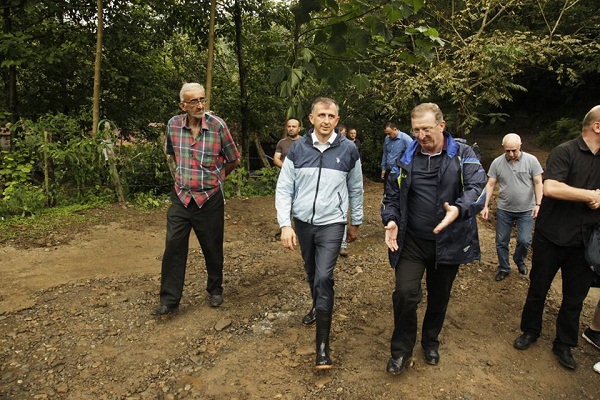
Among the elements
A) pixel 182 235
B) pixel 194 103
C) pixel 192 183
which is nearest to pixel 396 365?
pixel 182 235

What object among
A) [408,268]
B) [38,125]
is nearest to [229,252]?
[408,268]

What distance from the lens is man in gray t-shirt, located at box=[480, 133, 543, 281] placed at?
4898 mm

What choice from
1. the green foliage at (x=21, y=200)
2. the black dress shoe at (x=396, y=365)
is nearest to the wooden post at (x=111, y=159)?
the green foliage at (x=21, y=200)

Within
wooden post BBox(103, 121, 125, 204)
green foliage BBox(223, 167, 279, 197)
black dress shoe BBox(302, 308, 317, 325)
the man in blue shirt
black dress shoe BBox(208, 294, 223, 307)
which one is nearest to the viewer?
black dress shoe BBox(302, 308, 317, 325)

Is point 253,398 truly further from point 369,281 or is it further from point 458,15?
point 458,15

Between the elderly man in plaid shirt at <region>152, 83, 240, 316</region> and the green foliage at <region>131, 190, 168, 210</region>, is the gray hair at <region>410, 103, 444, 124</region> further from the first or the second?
the green foliage at <region>131, 190, 168, 210</region>

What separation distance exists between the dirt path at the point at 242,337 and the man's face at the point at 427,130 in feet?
5.47

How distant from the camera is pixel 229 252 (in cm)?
576

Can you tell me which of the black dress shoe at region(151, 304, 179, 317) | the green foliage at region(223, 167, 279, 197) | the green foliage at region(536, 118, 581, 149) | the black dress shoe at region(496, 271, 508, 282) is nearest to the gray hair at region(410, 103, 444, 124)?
the black dress shoe at region(151, 304, 179, 317)

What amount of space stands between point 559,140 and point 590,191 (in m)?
11.5

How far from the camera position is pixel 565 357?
344 cm

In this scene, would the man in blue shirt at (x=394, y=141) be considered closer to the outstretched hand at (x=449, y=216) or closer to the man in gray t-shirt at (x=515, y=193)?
the man in gray t-shirt at (x=515, y=193)

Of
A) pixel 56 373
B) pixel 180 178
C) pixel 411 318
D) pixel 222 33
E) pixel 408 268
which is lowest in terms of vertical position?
pixel 56 373

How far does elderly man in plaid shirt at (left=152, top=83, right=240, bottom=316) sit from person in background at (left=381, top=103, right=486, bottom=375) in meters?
1.56
